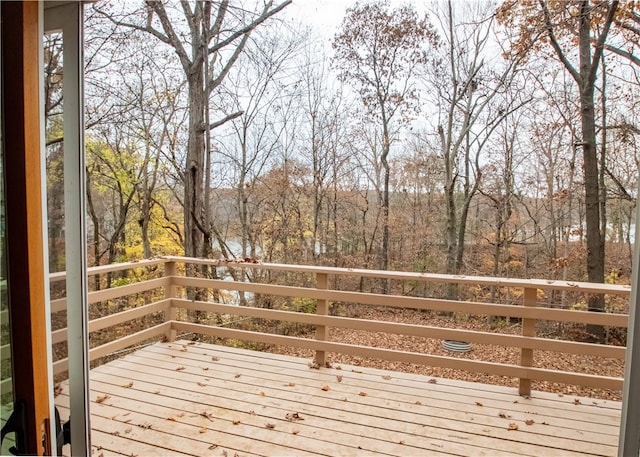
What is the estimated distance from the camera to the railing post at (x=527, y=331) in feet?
8.63

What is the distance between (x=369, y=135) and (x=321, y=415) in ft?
16.0

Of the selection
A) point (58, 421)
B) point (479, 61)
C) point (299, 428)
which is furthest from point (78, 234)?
point (479, 61)

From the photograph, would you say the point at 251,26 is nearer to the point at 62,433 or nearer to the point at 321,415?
the point at 321,415

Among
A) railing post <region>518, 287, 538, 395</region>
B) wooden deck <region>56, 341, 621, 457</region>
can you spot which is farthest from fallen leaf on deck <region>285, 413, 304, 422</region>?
railing post <region>518, 287, 538, 395</region>

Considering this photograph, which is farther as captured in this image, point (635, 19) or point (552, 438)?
point (635, 19)

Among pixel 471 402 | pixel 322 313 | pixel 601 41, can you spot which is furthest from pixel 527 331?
pixel 601 41

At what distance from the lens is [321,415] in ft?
7.80

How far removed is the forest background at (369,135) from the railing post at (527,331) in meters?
2.77

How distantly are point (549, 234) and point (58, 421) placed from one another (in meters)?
6.35

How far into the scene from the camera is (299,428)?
2223 millimetres

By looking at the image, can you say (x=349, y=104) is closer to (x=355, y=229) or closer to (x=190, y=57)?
(x=355, y=229)

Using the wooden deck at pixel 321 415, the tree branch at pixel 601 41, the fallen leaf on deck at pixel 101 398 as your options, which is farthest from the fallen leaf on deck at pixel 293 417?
the tree branch at pixel 601 41

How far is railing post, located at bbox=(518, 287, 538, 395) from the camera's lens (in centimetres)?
263

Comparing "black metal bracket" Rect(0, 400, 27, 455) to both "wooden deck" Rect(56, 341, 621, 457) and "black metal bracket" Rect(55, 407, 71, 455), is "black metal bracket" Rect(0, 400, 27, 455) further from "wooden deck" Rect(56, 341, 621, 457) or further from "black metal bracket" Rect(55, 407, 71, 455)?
"wooden deck" Rect(56, 341, 621, 457)
